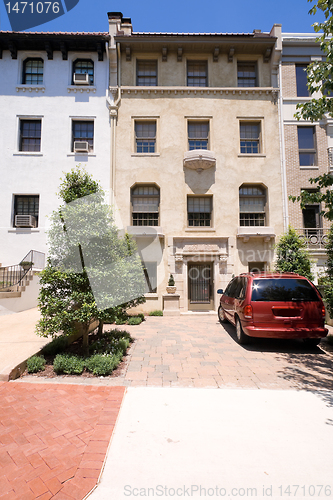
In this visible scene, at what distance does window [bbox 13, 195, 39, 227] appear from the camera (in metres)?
13.9

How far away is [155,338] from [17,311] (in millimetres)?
6847

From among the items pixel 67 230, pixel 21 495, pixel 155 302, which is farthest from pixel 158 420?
pixel 155 302

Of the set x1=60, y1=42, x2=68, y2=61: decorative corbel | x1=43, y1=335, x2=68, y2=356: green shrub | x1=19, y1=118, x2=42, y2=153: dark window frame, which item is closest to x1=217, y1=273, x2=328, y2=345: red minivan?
x1=43, y1=335, x2=68, y2=356: green shrub

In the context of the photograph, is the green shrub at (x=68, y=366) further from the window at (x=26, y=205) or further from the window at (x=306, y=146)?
the window at (x=306, y=146)

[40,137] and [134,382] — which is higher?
[40,137]

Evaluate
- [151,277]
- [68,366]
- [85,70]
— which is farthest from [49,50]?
[68,366]

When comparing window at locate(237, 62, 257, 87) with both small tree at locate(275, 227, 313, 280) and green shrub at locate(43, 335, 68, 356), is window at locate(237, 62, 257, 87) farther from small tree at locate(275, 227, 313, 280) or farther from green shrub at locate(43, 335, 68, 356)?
green shrub at locate(43, 335, 68, 356)

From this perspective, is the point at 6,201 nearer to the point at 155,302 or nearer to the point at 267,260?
the point at 155,302

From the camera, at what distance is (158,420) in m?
3.61

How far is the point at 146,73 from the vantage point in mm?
14633

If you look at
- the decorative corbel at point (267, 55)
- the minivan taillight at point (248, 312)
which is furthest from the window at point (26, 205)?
the decorative corbel at point (267, 55)

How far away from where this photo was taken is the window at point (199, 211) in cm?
1398

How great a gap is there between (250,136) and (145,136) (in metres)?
5.73

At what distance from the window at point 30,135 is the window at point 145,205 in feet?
19.2
